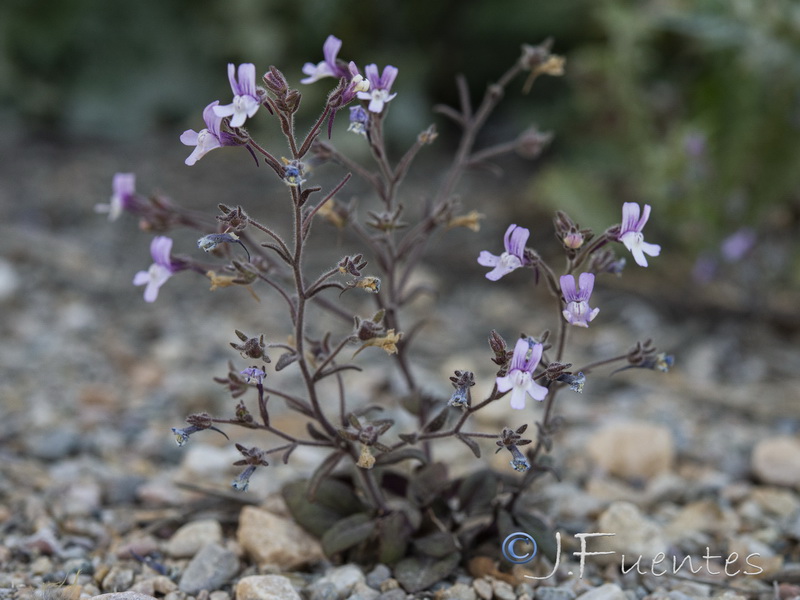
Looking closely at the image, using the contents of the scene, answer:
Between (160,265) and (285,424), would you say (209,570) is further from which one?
(285,424)

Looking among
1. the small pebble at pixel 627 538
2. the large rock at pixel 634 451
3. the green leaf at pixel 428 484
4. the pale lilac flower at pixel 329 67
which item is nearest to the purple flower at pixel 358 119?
the pale lilac flower at pixel 329 67

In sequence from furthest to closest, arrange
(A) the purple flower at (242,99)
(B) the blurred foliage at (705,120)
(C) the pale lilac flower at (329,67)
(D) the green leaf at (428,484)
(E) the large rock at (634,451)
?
1. (B) the blurred foliage at (705,120)
2. (E) the large rock at (634,451)
3. (D) the green leaf at (428,484)
4. (C) the pale lilac flower at (329,67)
5. (A) the purple flower at (242,99)

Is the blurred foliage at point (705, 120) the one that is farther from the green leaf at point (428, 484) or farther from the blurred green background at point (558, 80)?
the green leaf at point (428, 484)

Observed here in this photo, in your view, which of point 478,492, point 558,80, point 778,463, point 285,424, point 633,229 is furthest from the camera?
point 558,80

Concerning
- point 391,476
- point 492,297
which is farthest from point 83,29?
point 391,476

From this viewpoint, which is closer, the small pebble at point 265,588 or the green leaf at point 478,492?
the small pebble at point 265,588

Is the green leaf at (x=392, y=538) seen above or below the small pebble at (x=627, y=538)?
below

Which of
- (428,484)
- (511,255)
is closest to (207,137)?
(511,255)

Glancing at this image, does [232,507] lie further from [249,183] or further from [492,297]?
[249,183]
